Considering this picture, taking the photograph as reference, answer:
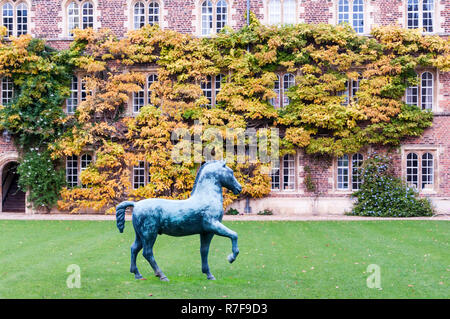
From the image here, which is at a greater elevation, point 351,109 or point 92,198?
point 351,109

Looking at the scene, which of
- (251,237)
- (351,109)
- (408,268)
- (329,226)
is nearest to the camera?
(408,268)

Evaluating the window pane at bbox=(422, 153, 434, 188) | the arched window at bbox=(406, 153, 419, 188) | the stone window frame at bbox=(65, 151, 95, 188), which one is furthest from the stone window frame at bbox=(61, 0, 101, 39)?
the window pane at bbox=(422, 153, 434, 188)

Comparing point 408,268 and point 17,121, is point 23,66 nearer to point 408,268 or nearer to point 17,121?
point 17,121

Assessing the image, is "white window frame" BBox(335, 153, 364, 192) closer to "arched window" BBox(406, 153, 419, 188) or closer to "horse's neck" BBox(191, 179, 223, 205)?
"arched window" BBox(406, 153, 419, 188)

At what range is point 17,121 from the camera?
21.6 meters

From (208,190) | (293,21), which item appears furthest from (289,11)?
(208,190)

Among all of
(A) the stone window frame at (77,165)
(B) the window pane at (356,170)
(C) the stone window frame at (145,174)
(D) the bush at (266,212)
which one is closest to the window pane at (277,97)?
(B) the window pane at (356,170)

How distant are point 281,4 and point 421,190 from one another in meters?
10.1

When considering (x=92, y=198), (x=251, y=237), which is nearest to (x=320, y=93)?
(x=251, y=237)

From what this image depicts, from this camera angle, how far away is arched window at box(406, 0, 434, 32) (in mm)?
22156

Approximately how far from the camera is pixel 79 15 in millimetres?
22891

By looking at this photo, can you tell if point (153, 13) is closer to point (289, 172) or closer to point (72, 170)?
point (72, 170)

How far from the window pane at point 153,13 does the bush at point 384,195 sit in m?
11.2

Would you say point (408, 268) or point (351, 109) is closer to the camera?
point (408, 268)
